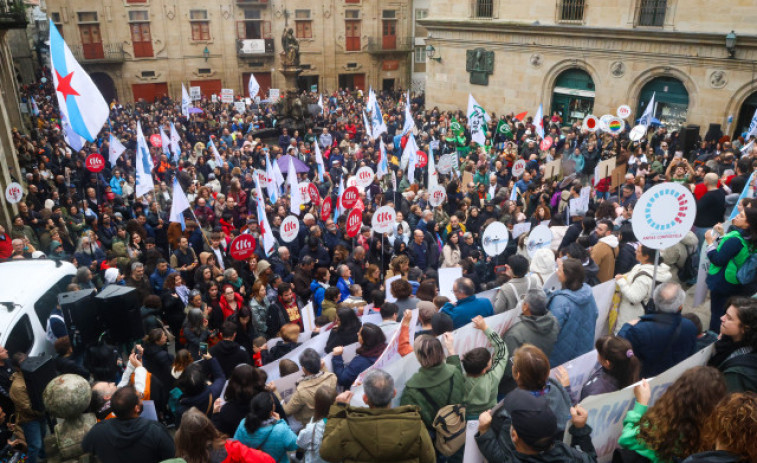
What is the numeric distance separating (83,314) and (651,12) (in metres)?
21.3

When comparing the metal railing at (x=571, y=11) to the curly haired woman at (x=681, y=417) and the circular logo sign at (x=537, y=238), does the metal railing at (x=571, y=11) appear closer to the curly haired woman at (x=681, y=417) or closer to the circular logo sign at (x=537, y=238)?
the circular logo sign at (x=537, y=238)

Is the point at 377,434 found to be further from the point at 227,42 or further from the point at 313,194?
the point at 227,42

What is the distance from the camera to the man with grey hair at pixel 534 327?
14.6 ft

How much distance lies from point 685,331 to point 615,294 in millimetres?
1274

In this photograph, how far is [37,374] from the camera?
15.0ft

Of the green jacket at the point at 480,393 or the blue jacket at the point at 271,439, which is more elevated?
the green jacket at the point at 480,393

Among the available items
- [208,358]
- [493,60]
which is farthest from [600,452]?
[493,60]

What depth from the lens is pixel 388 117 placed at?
23766 mm

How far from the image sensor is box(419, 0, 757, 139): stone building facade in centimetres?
1823

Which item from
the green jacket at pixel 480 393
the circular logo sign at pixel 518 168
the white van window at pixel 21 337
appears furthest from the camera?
the circular logo sign at pixel 518 168

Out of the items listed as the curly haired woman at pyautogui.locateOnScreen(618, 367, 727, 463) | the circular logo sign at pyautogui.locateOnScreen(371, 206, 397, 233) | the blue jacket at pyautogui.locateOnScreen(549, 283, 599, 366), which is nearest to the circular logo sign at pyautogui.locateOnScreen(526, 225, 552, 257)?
the circular logo sign at pyautogui.locateOnScreen(371, 206, 397, 233)

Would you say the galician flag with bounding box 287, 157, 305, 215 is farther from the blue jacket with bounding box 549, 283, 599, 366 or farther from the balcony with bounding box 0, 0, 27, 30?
the balcony with bounding box 0, 0, 27, 30

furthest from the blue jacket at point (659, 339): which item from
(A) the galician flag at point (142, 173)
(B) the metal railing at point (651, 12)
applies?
(B) the metal railing at point (651, 12)

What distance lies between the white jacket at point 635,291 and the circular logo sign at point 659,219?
343 mm
